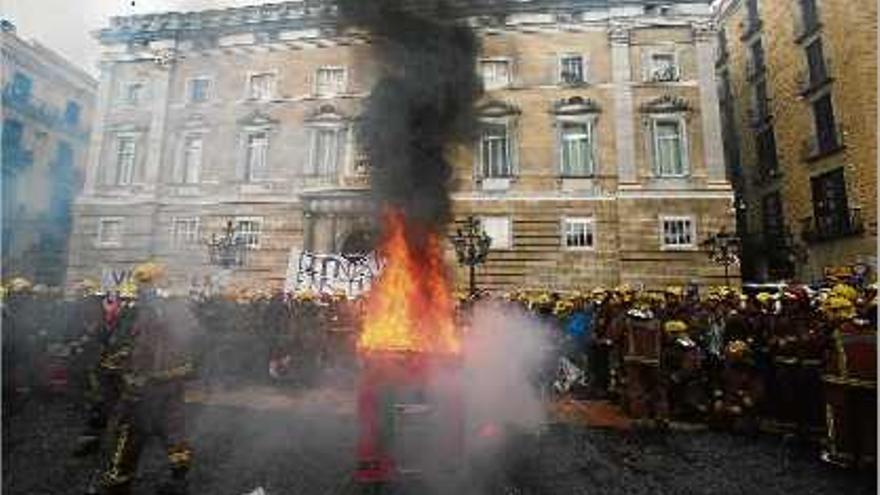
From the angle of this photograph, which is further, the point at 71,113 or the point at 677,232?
the point at 71,113

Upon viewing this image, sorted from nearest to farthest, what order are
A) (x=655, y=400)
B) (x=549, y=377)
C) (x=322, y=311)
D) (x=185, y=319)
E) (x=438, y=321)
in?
(x=185, y=319), (x=438, y=321), (x=655, y=400), (x=549, y=377), (x=322, y=311)

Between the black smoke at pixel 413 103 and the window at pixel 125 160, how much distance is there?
22023 mm

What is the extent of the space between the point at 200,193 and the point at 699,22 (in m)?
22.3

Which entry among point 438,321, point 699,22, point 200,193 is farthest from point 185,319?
point 699,22

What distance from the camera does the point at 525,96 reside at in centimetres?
2508

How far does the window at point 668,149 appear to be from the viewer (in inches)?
946

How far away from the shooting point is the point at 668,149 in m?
24.3

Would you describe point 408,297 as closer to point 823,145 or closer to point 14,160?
point 14,160

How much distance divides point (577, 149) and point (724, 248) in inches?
295

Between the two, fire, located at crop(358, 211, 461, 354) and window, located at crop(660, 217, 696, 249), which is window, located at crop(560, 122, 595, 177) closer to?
window, located at crop(660, 217, 696, 249)

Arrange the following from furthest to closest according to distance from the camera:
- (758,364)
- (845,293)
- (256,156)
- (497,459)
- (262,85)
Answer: (262,85) → (256,156) → (758,364) → (845,293) → (497,459)

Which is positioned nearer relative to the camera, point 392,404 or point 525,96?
point 392,404

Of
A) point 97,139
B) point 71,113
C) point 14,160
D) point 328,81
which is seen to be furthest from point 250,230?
point 71,113

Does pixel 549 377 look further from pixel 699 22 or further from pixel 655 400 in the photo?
pixel 699 22
